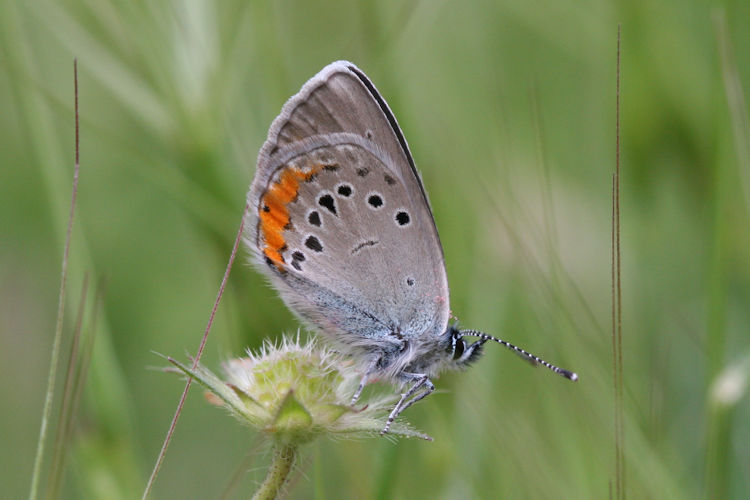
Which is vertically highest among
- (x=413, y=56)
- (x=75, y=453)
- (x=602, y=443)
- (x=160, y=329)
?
(x=413, y=56)

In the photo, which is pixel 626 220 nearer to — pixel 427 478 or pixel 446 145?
pixel 446 145

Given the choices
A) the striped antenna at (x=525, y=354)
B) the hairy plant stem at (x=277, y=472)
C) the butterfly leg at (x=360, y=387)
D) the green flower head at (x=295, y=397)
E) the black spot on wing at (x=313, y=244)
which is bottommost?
the hairy plant stem at (x=277, y=472)

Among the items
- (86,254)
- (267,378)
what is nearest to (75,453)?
(86,254)

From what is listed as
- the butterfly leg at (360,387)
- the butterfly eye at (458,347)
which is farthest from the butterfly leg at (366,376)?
the butterfly eye at (458,347)

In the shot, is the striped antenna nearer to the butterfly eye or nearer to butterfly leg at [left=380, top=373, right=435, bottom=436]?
the butterfly eye

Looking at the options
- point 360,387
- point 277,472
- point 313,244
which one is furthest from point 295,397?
point 313,244

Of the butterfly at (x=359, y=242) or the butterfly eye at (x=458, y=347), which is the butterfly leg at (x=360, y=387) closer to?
the butterfly at (x=359, y=242)

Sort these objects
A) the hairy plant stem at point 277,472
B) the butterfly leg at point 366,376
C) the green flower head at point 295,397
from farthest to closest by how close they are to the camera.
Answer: the butterfly leg at point 366,376 < the green flower head at point 295,397 < the hairy plant stem at point 277,472

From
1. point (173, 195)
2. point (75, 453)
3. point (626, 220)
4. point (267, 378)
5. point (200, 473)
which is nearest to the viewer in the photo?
point (267, 378)
